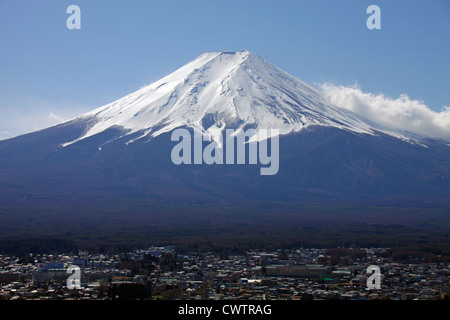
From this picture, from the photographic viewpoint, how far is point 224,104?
3652 inches

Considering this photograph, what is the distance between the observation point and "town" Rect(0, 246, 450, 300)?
856 inches

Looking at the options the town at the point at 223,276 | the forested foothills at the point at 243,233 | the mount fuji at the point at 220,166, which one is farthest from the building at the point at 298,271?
the mount fuji at the point at 220,166

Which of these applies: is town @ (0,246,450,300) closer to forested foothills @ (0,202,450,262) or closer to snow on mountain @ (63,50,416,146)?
forested foothills @ (0,202,450,262)

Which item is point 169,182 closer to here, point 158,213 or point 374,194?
point 158,213

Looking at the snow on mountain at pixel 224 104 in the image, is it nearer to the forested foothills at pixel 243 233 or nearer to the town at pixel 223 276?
the forested foothills at pixel 243 233

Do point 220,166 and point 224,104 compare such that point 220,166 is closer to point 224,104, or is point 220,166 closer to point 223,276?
point 224,104

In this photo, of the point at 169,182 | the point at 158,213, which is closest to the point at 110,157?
the point at 169,182

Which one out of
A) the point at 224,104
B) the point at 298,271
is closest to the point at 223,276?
the point at 298,271

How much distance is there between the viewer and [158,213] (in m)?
60.6

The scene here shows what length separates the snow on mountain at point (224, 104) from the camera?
290 ft

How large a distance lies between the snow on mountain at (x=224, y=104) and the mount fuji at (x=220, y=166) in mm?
192

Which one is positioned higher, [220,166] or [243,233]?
[220,166]

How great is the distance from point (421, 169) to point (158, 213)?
3728 centimetres

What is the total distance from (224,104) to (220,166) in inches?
492
